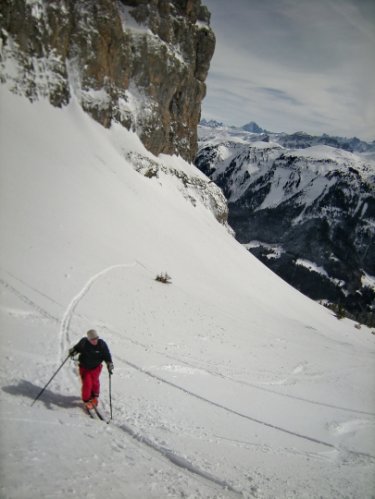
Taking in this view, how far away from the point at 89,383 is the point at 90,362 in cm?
44

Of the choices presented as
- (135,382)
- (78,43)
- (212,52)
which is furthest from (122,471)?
(212,52)

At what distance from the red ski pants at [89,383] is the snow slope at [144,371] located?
31 cm

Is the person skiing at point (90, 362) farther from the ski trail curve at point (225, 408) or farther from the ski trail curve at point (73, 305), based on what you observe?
the ski trail curve at point (225, 408)

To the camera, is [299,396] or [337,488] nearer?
[337,488]

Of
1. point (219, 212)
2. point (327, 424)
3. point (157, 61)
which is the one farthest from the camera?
point (219, 212)

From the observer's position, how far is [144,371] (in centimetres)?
1059

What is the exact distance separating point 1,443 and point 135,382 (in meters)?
4.29

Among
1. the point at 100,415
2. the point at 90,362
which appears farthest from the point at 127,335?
the point at 100,415

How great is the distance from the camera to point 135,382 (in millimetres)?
9766

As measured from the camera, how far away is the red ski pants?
805cm

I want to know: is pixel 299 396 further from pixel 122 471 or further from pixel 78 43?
pixel 78 43

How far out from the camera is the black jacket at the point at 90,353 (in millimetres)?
8219

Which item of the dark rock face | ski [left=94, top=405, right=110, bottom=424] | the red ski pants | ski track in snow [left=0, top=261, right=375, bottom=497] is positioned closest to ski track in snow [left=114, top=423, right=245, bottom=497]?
ski track in snow [left=0, top=261, right=375, bottom=497]

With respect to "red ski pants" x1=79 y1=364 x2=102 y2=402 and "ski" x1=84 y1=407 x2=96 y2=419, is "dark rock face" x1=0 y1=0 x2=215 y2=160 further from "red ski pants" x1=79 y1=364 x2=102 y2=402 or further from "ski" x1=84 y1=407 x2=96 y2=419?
"ski" x1=84 y1=407 x2=96 y2=419
